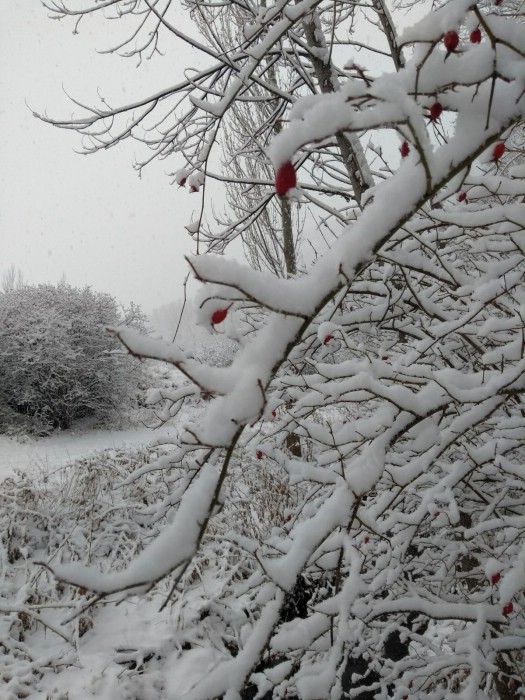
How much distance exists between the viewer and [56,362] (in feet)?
26.7

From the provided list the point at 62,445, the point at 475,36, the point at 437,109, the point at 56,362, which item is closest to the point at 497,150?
the point at 475,36

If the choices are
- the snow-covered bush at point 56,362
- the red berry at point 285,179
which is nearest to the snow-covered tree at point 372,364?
the red berry at point 285,179

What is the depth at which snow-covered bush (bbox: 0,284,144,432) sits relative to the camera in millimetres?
7996

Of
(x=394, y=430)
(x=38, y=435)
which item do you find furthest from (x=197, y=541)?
(x=38, y=435)

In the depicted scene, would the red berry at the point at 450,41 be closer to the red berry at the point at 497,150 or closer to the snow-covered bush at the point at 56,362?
the red berry at the point at 497,150

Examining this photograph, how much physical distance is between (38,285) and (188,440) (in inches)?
415

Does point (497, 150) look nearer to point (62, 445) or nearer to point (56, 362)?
point (62, 445)

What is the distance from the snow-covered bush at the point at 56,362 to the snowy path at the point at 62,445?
1.48 feet

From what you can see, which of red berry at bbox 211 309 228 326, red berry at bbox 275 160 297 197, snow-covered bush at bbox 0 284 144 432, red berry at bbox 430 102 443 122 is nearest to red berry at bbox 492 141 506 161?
red berry at bbox 430 102 443 122

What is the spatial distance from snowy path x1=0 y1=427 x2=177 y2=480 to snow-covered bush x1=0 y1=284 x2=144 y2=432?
1.48 ft

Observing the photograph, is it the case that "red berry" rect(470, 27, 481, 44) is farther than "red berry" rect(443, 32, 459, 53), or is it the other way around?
"red berry" rect(470, 27, 481, 44)

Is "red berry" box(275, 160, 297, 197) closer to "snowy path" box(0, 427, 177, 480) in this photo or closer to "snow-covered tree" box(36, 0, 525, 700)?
"snow-covered tree" box(36, 0, 525, 700)

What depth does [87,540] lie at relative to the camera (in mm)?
4332

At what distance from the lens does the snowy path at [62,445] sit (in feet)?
19.6
